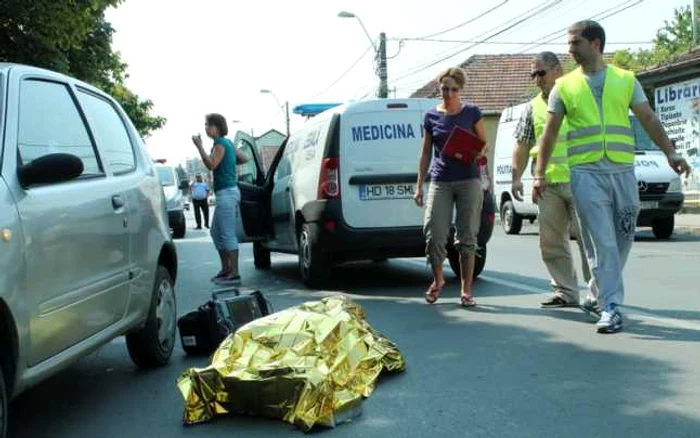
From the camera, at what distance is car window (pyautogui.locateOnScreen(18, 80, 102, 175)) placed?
12.1 feet

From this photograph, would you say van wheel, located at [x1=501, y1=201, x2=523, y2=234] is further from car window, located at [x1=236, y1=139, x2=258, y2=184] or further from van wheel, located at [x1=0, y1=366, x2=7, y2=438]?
van wheel, located at [x1=0, y1=366, x2=7, y2=438]

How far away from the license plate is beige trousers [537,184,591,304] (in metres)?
1.85

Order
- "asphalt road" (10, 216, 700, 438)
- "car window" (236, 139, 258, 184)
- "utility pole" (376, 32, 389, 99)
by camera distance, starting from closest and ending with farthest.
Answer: "asphalt road" (10, 216, 700, 438)
"car window" (236, 139, 258, 184)
"utility pole" (376, 32, 389, 99)

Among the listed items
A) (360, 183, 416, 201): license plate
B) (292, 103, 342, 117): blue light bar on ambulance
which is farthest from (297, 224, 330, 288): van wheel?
(292, 103, 342, 117): blue light bar on ambulance

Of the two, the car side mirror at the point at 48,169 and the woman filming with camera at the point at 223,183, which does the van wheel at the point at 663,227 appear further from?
the car side mirror at the point at 48,169

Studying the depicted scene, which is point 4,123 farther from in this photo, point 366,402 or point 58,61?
point 58,61

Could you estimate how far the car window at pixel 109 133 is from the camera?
456 centimetres

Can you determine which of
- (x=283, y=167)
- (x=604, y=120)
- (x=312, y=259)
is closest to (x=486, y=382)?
(x=604, y=120)

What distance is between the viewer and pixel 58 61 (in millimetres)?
12070

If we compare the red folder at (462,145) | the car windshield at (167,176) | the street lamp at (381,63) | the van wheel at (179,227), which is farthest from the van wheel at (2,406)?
the street lamp at (381,63)

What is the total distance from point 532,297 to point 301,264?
2492mm

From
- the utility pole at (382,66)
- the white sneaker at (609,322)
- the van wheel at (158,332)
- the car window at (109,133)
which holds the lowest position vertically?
the white sneaker at (609,322)

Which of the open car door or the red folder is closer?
the red folder

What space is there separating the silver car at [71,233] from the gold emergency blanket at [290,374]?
0.61m
